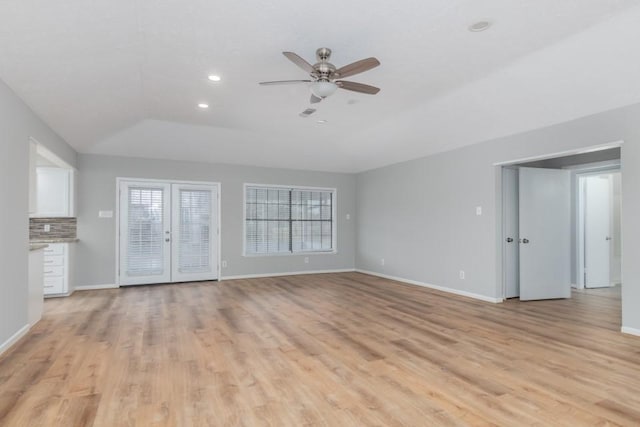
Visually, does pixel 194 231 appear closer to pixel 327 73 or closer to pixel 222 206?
pixel 222 206

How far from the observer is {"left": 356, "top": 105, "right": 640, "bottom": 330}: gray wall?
13.0ft

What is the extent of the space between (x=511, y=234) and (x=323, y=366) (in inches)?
164

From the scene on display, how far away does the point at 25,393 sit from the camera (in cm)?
257

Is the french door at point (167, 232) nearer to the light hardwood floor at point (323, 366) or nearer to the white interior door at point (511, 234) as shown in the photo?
the light hardwood floor at point (323, 366)

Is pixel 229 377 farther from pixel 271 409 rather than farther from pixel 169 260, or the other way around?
pixel 169 260

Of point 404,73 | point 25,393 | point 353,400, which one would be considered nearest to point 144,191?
point 25,393

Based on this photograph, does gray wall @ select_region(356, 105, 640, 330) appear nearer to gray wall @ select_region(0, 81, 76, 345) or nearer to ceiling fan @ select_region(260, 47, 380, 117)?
ceiling fan @ select_region(260, 47, 380, 117)

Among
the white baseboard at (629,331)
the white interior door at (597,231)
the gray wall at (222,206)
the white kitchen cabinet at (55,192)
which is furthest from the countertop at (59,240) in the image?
the white interior door at (597,231)

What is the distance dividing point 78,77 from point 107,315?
300 cm

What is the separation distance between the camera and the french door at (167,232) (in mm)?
6996

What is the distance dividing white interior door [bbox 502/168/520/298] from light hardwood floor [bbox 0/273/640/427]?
49 cm

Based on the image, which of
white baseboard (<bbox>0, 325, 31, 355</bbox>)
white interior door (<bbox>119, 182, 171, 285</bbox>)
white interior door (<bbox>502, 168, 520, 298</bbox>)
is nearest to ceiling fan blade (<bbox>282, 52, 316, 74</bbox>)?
white baseboard (<bbox>0, 325, 31, 355</bbox>)

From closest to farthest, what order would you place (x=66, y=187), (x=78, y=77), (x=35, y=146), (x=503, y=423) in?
(x=503, y=423) → (x=78, y=77) → (x=35, y=146) → (x=66, y=187)

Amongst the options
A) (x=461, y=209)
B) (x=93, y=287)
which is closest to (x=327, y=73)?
(x=461, y=209)
